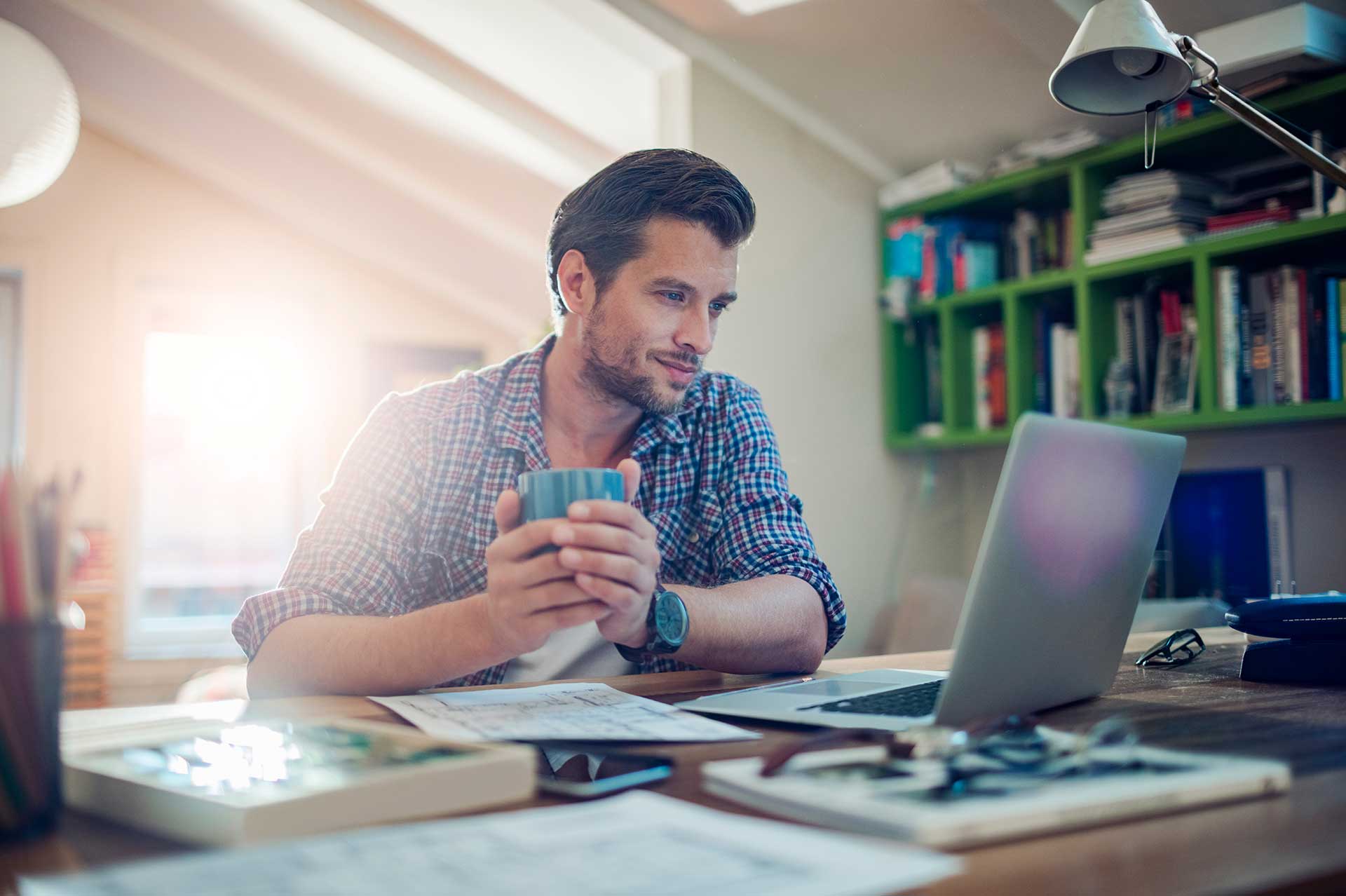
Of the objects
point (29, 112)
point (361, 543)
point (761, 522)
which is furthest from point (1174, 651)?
point (29, 112)

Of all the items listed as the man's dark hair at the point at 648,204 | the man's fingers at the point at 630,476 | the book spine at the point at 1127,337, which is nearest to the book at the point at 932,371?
the book spine at the point at 1127,337

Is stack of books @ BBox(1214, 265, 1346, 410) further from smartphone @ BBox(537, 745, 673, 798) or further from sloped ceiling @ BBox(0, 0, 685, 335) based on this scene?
smartphone @ BBox(537, 745, 673, 798)

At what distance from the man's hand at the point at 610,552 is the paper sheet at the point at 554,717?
85 millimetres

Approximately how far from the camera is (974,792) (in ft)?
1.75

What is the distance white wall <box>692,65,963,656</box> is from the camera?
10.1ft

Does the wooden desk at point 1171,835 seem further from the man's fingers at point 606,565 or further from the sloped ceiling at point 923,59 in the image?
the sloped ceiling at point 923,59

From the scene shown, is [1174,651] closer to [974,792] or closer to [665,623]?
[665,623]

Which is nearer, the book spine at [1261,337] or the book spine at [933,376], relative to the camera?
the book spine at [1261,337]

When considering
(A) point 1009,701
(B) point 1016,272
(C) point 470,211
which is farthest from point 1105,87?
(C) point 470,211

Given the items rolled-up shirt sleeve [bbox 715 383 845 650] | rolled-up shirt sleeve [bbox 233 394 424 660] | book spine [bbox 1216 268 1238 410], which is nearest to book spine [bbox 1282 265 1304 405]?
book spine [bbox 1216 268 1238 410]

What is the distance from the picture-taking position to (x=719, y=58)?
300cm

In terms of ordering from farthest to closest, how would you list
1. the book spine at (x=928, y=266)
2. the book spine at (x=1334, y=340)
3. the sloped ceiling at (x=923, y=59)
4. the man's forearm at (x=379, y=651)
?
1. the book spine at (x=928, y=266)
2. the sloped ceiling at (x=923, y=59)
3. the book spine at (x=1334, y=340)
4. the man's forearm at (x=379, y=651)

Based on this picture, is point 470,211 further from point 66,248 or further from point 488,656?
point 488,656

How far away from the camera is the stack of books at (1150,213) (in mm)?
2611
